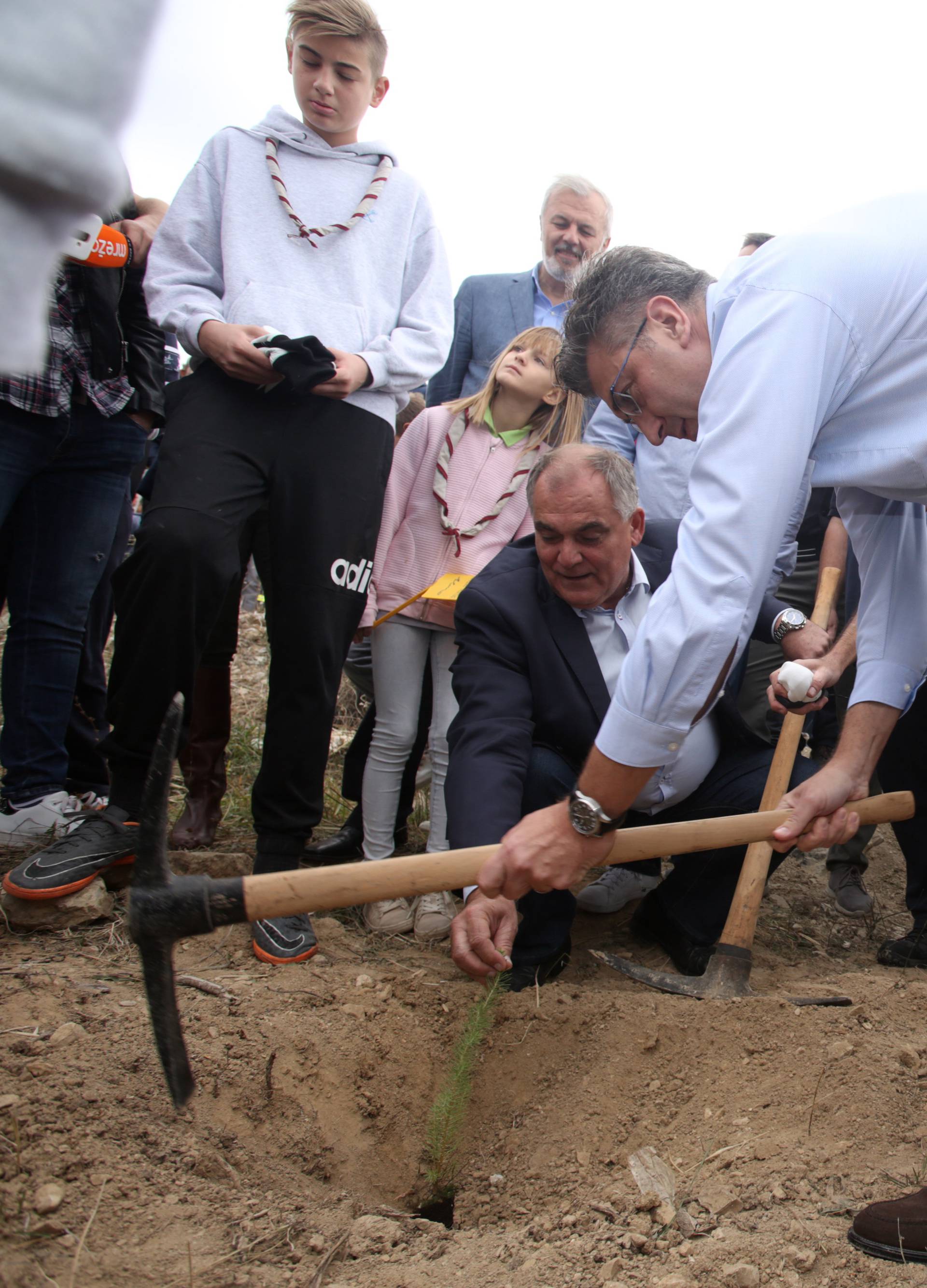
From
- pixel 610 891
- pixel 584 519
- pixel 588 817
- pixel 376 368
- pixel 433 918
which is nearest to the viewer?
pixel 588 817

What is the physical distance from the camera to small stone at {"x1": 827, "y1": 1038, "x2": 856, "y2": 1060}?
205cm

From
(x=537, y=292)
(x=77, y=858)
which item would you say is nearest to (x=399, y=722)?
(x=77, y=858)

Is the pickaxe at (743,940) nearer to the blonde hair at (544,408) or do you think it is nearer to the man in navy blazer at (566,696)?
the man in navy blazer at (566,696)

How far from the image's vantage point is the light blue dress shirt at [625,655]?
2646 mm

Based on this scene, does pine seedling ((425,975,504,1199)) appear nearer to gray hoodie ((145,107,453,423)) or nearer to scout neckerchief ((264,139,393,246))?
gray hoodie ((145,107,453,423))

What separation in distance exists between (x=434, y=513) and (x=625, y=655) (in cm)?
91

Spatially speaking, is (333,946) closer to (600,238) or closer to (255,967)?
(255,967)

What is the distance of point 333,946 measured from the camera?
2.65 meters

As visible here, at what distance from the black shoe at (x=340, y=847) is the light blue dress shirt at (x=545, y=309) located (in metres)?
2.02

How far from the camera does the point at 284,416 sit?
2.56 meters

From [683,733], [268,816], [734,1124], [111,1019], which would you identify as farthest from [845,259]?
[111,1019]

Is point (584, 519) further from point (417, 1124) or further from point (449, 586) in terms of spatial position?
point (417, 1124)

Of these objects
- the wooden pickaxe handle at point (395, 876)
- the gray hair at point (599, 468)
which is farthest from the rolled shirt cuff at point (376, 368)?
the wooden pickaxe handle at point (395, 876)

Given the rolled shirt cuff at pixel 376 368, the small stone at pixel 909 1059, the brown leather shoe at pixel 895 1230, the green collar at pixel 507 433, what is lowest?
the small stone at pixel 909 1059
